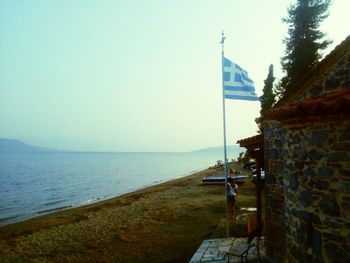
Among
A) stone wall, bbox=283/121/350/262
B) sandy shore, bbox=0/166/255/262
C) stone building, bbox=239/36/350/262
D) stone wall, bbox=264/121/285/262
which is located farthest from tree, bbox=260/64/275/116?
stone wall, bbox=283/121/350/262

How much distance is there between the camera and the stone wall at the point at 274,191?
28.8 feet

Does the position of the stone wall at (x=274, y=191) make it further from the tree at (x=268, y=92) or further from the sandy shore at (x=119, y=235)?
the tree at (x=268, y=92)

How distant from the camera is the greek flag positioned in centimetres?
1189

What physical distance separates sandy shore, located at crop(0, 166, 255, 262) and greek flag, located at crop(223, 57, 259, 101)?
5.47 m

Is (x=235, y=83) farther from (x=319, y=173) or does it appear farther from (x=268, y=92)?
(x=268, y=92)

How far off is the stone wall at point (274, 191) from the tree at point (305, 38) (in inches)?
785

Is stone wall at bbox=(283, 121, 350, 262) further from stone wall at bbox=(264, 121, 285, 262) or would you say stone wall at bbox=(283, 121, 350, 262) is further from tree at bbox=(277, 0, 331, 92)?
tree at bbox=(277, 0, 331, 92)

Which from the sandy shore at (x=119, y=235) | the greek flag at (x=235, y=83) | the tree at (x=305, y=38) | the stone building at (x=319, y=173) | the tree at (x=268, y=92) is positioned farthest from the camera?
the tree at (x=268, y=92)

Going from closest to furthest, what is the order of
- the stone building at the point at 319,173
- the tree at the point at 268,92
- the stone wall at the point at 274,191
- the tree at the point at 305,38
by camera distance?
1. the stone building at the point at 319,173
2. the stone wall at the point at 274,191
3. the tree at the point at 305,38
4. the tree at the point at 268,92

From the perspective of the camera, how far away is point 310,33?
28.2 metres

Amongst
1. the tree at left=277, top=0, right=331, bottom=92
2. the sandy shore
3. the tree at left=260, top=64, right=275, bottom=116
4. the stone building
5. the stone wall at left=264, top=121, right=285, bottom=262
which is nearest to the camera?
the stone building

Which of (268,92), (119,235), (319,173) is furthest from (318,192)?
(268,92)

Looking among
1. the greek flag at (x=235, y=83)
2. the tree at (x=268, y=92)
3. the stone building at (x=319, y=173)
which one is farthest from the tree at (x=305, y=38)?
the stone building at (x=319, y=173)

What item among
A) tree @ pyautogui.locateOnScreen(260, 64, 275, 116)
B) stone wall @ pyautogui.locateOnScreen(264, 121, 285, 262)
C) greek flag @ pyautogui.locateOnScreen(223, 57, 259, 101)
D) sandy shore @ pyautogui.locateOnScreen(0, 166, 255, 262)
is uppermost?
tree @ pyautogui.locateOnScreen(260, 64, 275, 116)
